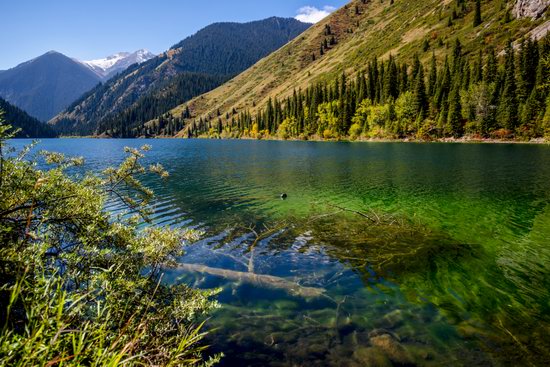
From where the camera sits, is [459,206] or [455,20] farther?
[455,20]

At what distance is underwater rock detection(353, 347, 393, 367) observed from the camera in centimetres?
927

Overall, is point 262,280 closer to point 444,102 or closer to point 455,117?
point 455,117

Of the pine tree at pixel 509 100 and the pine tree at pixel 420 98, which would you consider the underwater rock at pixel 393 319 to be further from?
the pine tree at pixel 420 98

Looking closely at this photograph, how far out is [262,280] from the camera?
49.1 feet

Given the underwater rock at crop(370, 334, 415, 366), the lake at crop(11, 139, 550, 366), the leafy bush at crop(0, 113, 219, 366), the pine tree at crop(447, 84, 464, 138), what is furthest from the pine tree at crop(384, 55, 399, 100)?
the leafy bush at crop(0, 113, 219, 366)

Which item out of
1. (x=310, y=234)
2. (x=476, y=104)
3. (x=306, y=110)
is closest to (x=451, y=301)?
(x=310, y=234)

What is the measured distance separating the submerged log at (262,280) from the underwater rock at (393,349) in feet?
11.6

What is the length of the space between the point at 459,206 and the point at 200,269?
79.4ft

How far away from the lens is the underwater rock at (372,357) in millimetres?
9273

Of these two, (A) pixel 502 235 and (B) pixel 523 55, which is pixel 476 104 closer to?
(B) pixel 523 55

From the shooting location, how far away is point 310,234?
21.5 meters

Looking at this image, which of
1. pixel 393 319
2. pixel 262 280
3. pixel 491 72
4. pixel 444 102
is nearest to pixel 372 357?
pixel 393 319

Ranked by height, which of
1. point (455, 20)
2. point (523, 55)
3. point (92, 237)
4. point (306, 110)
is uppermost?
point (455, 20)

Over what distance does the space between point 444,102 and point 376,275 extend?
132904 millimetres
